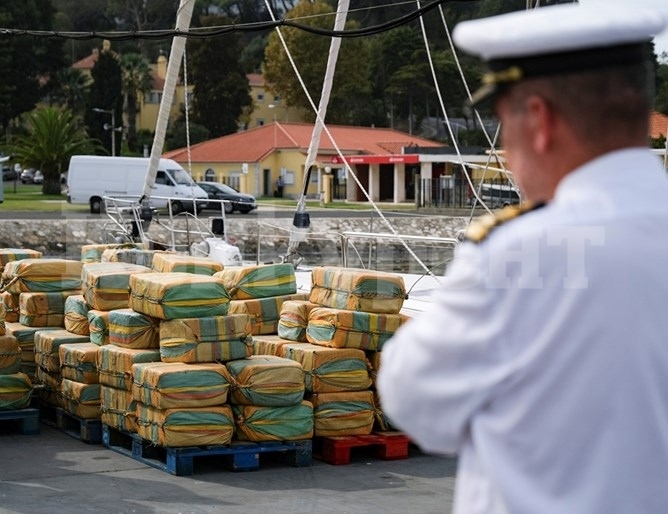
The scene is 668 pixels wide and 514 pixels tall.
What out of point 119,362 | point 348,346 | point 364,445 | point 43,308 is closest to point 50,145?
point 43,308

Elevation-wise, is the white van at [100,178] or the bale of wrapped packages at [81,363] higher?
the white van at [100,178]

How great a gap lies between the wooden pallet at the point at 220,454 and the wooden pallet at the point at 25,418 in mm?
1179

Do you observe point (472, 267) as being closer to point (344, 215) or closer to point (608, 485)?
point (608, 485)

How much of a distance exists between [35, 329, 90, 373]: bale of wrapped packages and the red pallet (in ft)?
8.72

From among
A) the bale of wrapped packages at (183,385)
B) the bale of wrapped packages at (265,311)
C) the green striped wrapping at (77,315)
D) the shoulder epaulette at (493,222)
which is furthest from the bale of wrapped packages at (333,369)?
the shoulder epaulette at (493,222)

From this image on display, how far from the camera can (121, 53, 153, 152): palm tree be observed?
3853 inches

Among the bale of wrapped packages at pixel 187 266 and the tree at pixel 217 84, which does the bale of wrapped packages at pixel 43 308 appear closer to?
the bale of wrapped packages at pixel 187 266

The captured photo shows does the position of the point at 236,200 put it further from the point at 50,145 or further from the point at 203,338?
the point at 203,338

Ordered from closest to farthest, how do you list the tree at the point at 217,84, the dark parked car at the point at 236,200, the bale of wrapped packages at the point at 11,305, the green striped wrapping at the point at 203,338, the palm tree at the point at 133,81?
1. the green striped wrapping at the point at 203,338
2. the bale of wrapped packages at the point at 11,305
3. the dark parked car at the point at 236,200
4. the tree at the point at 217,84
5. the palm tree at the point at 133,81

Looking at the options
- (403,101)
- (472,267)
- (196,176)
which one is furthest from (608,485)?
(403,101)

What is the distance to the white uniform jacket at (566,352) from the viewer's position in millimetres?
1909

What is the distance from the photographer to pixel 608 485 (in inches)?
76.4

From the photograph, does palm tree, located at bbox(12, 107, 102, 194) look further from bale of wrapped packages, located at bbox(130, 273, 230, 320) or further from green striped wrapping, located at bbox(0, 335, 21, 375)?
bale of wrapped packages, located at bbox(130, 273, 230, 320)

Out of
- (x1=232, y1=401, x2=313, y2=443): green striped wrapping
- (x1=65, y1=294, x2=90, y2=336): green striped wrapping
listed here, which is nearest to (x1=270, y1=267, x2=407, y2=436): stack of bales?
(x1=232, y1=401, x2=313, y2=443): green striped wrapping
